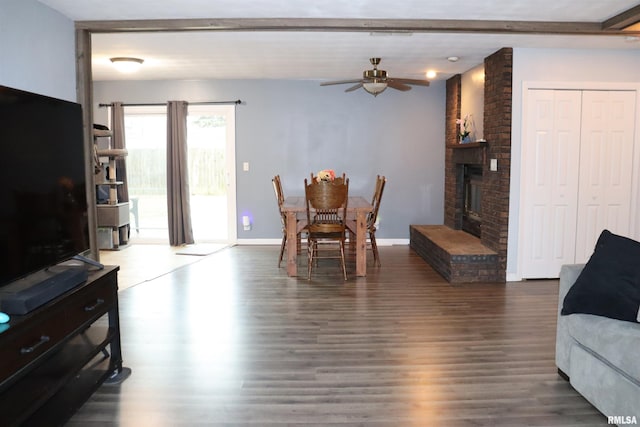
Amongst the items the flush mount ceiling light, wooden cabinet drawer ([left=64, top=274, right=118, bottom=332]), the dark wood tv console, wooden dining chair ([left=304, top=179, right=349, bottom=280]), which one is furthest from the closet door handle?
the flush mount ceiling light

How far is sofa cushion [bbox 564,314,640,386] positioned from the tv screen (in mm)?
2661

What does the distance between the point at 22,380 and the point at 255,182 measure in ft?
16.6

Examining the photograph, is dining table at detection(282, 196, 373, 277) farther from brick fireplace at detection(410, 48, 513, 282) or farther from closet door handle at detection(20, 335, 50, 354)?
closet door handle at detection(20, 335, 50, 354)

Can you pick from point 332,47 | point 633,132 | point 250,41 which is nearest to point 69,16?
point 250,41

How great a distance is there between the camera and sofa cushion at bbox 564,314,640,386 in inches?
81.5

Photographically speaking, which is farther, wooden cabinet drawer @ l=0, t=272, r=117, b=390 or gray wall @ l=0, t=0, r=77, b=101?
gray wall @ l=0, t=0, r=77, b=101

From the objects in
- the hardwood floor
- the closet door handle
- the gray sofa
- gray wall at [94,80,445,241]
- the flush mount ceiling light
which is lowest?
the hardwood floor

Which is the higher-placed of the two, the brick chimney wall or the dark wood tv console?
the brick chimney wall

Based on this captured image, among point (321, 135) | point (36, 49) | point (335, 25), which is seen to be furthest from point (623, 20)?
point (36, 49)

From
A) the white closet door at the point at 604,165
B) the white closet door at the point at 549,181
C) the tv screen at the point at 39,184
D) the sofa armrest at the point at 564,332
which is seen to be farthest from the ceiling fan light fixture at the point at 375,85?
the tv screen at the point at 39,184

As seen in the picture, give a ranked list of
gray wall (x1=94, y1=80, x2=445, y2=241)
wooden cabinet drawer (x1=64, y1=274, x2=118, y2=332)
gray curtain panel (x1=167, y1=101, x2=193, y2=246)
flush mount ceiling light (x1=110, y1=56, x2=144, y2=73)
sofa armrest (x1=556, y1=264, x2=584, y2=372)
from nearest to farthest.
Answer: wooden cabinet drawer (x1=64, y1=274, x2=118, y2=332) → sofa armrest (x1=556, y1=264, x2=584, y2=372) → flush mount ceiling light (x1=110, y1=56, x2=144, y2=73) → gray curtain panel (x1=167, y1=101, x2=193, y2=246) → gray wall (x1=94, y1=80, x2=445, y2=241)

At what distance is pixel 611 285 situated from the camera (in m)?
2.39
